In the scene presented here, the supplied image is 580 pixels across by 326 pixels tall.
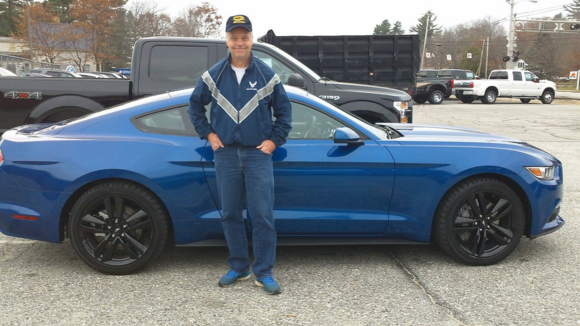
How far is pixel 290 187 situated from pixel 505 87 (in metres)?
27.0

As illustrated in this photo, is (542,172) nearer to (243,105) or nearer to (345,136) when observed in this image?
(345,136)

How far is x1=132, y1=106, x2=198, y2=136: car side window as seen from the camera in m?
3.94

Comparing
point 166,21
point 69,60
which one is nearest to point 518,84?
point 166,21

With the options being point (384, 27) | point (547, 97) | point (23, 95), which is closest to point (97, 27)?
point (547, 97)

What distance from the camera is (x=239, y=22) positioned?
338 centimetres

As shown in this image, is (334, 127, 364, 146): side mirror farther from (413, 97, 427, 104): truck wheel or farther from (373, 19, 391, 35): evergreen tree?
(373, 19, 391, 35): evergreen tree

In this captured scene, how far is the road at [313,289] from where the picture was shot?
321 cm

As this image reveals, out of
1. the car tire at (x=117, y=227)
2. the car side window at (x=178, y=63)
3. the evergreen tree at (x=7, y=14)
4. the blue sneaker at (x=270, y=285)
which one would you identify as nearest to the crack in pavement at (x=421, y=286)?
the blue sneaker at (x=270, y=285)

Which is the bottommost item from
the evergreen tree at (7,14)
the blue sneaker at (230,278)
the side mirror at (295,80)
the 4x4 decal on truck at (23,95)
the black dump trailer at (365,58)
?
the blue sneaker at (230,278)

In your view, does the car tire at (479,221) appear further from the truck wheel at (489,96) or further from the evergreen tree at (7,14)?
the evergreen tree at (7,14)

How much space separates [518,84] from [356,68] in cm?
1715

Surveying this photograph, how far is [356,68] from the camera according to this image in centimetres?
1460

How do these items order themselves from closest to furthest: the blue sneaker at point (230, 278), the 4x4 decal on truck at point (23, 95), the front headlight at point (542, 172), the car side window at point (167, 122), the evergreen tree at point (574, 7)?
the blue sneaker at point (230, 278), the car side window at point (167, 122), the front headlight at point (542, 172), the 4x4 decal on truck at point (23, 95), the evergreen tree at point (574, 7)

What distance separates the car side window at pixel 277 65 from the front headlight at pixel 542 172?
11.5ft
